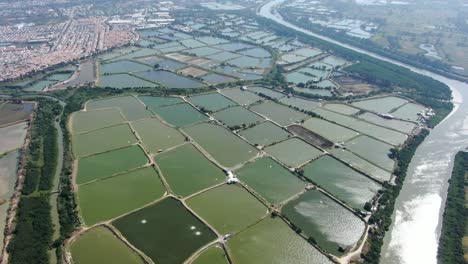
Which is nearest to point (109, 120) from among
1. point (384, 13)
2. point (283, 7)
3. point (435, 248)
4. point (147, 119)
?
point (147, 119)

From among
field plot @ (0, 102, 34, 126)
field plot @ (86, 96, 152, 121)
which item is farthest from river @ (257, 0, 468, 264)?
field plot @ (0, 102, 34, 126)

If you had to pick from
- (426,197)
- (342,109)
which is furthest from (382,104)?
(426,197)

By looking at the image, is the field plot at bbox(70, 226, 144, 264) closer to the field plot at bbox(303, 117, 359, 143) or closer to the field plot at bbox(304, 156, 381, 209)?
the field plot at bbox(304, 156, 381, 209)

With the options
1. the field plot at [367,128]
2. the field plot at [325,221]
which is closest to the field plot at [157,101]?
the field plot at [367,128]

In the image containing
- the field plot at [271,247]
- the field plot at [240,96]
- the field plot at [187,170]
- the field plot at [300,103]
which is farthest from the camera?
the field plot at [240,96]

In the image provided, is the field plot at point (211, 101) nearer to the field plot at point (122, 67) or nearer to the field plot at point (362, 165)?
the field plot at point (122, 67)
